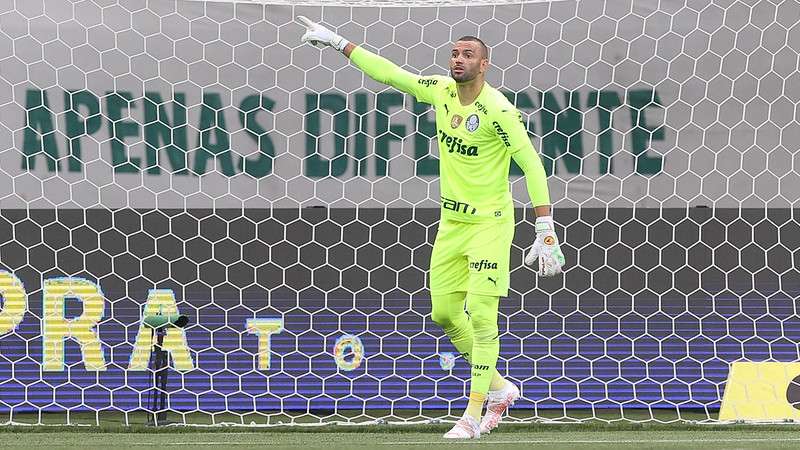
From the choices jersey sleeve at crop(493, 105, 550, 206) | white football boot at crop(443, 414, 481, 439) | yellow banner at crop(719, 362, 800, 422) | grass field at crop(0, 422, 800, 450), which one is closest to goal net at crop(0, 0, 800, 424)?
yellow banner at crop(719, 362, 800, 422)

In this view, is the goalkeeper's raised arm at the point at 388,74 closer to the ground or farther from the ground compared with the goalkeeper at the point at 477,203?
farther from the ground

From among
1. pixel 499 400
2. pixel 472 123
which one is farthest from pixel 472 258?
pixel 499 400

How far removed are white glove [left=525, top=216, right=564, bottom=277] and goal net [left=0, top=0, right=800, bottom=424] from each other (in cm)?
137

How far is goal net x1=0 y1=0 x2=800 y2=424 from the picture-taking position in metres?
7.09

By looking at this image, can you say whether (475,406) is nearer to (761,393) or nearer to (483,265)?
(483,265)

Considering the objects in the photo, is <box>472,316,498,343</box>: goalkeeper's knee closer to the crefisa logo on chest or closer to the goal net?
the crefisa logo on chest

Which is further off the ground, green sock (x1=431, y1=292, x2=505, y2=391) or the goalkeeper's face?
the goalkeeper's face

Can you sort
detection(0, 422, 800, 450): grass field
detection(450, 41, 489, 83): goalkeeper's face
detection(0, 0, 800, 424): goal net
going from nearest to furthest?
detection(450, 41, 489, 83): goalkeeper's face, detection(0, 422, 800, 450): grass field, detection(0, 0, 800, 424): goal net

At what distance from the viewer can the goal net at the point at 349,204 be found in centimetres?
709

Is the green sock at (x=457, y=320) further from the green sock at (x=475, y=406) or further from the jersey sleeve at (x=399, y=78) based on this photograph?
the jersey sleeve at (x=399, y=78)

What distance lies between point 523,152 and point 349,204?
151 centimetres

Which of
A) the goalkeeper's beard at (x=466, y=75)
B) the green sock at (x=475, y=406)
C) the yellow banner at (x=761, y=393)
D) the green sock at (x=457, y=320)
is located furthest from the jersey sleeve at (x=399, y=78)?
the yellow banner at (x=761, y=393)

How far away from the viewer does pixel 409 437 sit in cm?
650

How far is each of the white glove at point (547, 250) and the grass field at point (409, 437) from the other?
2.70 feet
